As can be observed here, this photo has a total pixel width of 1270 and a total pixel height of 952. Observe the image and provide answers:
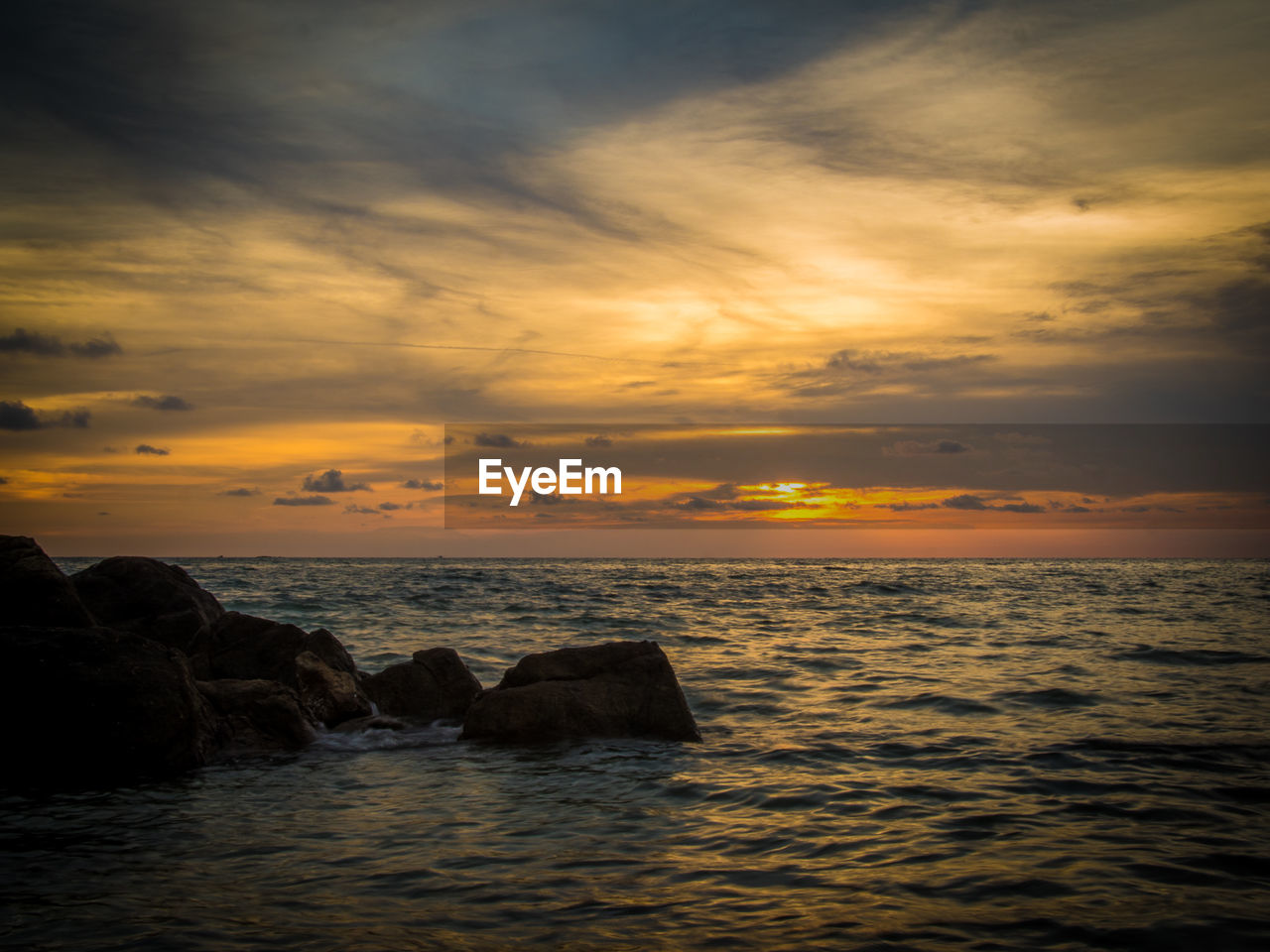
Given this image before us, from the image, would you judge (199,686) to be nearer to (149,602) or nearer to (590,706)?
(149,602)

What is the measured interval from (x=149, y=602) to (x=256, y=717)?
483cm

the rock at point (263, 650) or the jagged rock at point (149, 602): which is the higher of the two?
the jagged rock at point (149, 602)

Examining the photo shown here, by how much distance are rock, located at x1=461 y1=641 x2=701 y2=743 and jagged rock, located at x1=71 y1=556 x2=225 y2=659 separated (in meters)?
5.17

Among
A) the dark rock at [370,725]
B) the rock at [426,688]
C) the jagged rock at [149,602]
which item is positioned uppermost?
the jagged rock at [149,602]

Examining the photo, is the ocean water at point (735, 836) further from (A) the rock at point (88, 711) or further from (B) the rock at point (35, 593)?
(B) the rock at point (35, 593)

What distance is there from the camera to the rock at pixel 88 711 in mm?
9828

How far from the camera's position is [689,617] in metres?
32.7

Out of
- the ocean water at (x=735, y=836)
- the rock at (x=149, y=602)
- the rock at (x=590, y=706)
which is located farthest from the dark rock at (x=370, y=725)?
the rock at (x=149, y=602)

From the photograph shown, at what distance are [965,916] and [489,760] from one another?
21.6ft

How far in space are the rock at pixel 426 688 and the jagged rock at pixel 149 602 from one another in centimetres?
296

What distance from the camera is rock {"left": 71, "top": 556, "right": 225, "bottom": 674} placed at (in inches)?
575

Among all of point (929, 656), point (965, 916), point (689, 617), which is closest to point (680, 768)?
point (965, 916)

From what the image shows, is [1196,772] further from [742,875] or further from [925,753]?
[742,875]

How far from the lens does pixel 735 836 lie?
810cm
